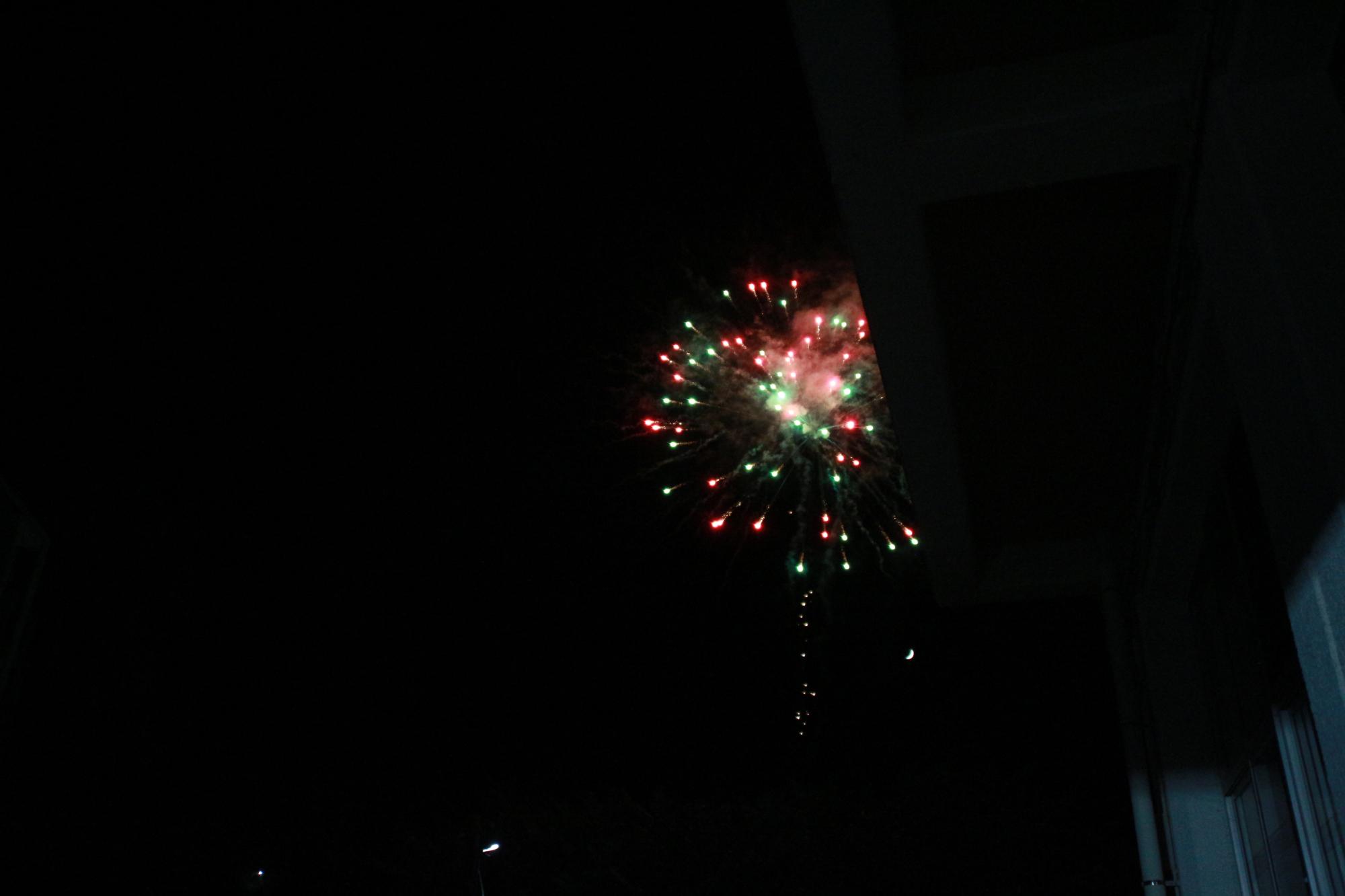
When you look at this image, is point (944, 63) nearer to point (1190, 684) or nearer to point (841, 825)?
point (1190, 684)

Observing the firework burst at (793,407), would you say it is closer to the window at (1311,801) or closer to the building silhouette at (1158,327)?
the building silhouette at (1158,327)

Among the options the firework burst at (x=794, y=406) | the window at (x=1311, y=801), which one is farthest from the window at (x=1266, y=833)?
the firework burst at (x=794, y=406)

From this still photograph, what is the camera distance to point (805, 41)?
260cm

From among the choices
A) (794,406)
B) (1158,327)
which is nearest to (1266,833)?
(1158,327)

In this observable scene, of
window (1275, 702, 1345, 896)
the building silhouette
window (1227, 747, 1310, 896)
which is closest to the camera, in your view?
the building silhouette

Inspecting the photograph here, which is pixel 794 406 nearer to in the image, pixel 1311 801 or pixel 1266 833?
pixel 1266 833

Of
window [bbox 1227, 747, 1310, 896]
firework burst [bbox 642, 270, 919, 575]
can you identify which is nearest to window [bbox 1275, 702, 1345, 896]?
window [bbox 1227, 747, 1310, 896]

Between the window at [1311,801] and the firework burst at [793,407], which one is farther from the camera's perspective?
the firework burst at [793,407]

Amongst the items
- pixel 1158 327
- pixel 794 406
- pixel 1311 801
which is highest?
pixel 794 406

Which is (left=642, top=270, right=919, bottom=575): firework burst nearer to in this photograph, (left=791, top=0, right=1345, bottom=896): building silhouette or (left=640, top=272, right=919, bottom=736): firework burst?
(left=640, top=272, right=919, bottom=736): firework burst

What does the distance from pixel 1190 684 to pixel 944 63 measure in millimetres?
2960

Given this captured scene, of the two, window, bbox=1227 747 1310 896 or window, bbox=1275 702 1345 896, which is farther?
window, bbox=1227 747 1310 896

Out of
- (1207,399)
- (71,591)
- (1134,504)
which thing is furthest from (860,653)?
(1207,399)

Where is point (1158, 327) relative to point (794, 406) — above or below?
below
